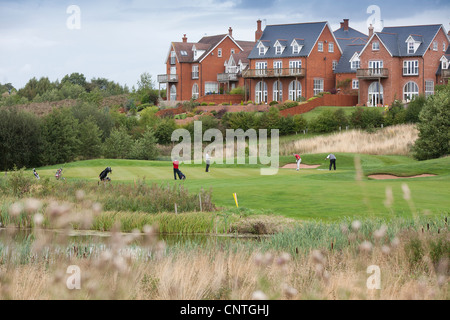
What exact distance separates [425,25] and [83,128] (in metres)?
38.0

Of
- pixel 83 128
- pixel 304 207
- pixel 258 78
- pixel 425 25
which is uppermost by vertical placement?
pixel 425 25

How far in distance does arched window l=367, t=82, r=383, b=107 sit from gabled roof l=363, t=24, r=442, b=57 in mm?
3663

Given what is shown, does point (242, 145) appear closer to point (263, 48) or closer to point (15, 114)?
point (15, 114)

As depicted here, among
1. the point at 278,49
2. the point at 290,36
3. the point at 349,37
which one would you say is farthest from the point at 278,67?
the point at 349,37

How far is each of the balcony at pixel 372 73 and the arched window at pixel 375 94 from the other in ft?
5.24

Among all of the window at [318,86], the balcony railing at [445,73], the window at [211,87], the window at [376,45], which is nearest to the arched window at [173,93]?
the window at [211,87]

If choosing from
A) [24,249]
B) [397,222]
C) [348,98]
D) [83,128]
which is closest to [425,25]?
[348,98]

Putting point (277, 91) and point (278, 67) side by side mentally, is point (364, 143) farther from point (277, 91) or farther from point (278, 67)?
point (278, 67)

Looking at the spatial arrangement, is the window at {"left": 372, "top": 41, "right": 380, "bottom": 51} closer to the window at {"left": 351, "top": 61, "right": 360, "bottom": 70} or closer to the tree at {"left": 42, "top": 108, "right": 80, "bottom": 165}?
the window at {"left": 351, "top": 61, "right": 360, "bottom": 70}

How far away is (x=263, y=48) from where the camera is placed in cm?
7725

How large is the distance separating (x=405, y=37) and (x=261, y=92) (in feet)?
56.9

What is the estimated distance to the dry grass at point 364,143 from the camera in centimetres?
4834

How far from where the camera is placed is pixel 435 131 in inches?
1700
